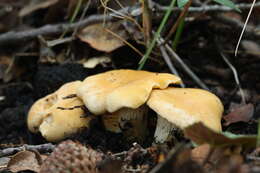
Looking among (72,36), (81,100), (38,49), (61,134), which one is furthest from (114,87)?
(38,49)

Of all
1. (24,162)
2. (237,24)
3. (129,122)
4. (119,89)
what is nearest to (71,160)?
(24,162)

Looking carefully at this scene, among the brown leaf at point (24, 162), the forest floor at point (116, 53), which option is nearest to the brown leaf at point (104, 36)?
the forest floor at point (116, 53)

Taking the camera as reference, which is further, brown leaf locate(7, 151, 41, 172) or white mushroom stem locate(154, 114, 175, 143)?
white mushroom stem locate(154, 114, 175, 143)

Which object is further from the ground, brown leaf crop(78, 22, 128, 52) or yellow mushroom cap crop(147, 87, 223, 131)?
yellow mushroom cap crop(147, 87, 223, 131)

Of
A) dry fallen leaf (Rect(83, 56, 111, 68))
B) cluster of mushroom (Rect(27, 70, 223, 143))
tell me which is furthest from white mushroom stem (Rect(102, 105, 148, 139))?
dry fallen leaf (Rect(83, 56, 111, 68))

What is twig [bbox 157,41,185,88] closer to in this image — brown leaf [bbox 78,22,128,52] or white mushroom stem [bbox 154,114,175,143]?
brown leaf [bbox 78,22,128,52]

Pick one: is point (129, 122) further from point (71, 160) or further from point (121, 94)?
point (71, 160)

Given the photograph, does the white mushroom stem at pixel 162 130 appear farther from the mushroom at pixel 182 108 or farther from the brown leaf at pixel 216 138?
the brown leaf at pixel 216 138
